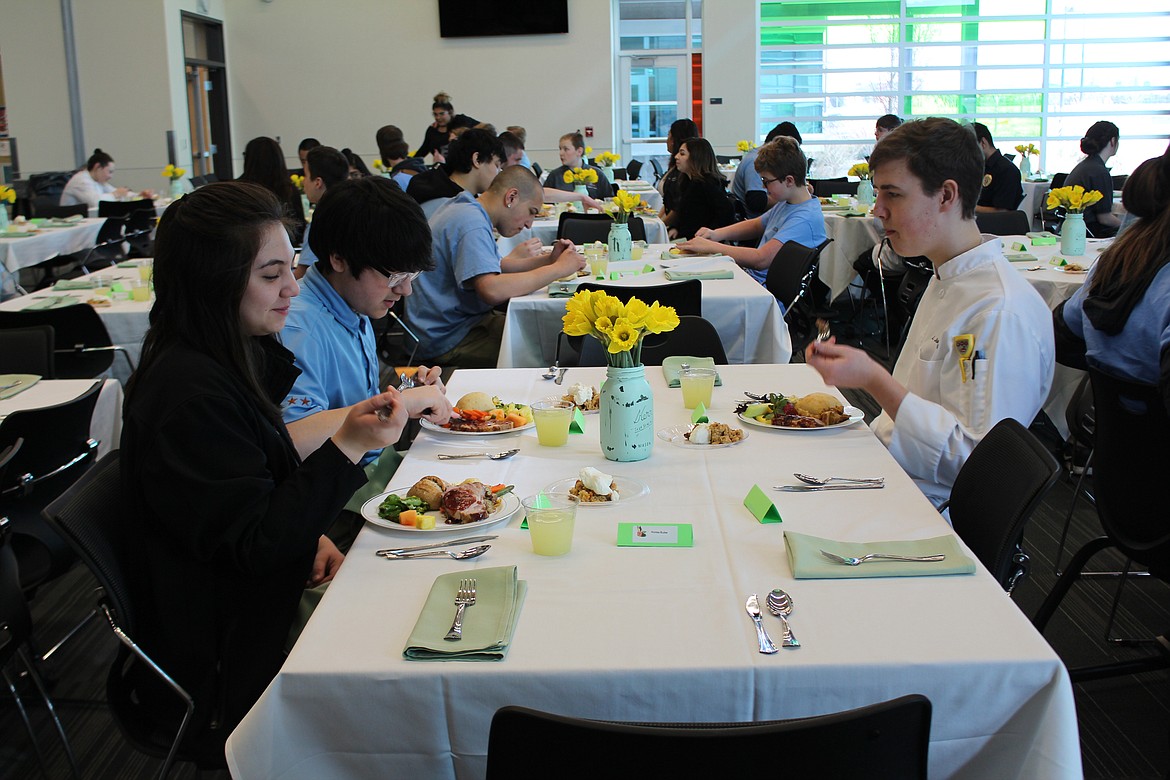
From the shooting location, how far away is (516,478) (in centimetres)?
193

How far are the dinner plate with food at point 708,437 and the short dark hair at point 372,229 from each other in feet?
2.33

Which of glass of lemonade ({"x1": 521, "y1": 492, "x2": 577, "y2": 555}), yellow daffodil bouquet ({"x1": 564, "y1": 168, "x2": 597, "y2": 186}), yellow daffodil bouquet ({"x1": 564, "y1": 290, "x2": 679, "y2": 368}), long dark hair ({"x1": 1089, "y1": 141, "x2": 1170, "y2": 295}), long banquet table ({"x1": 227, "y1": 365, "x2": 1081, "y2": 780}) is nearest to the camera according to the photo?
long banquet table ({"x1": 227, "y1": 365, "x2": 1081, "y2": 780})

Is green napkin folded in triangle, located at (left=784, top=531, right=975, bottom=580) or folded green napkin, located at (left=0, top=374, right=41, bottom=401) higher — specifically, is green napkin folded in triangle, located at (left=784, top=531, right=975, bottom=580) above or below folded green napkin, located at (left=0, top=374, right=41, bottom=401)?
below

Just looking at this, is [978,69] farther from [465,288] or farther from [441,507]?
[441,507]

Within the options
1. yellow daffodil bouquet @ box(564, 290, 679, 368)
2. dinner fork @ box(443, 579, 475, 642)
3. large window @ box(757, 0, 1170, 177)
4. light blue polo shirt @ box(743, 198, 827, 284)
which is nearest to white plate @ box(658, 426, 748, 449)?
yellow daffodil bouquet @ box(564, 290, 679, 368)

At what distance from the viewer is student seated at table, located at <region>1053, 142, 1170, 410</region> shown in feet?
8.32

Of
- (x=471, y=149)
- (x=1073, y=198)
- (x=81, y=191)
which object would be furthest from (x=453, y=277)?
(x=81, y=191)

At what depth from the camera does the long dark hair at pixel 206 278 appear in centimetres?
163

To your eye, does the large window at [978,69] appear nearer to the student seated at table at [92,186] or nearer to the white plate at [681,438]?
the student seated at table at [92,186]

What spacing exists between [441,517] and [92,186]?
9.46 metres

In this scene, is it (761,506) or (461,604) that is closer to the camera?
(461,604)

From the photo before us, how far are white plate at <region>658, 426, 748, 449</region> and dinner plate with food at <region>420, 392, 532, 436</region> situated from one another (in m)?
0.31

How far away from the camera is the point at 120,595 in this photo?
1.62 metres

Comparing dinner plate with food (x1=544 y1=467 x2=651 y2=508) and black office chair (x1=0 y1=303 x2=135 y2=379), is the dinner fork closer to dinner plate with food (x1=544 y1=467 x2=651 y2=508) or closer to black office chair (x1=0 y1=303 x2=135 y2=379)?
dinner plate with food (x1=544 y1=467 x2=651 y2=508)
